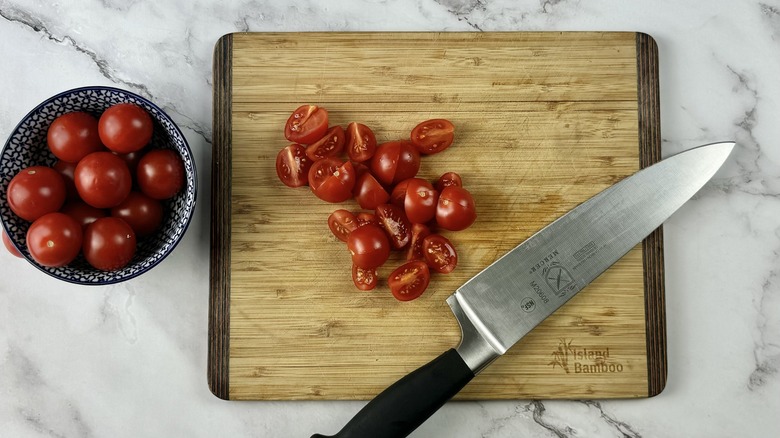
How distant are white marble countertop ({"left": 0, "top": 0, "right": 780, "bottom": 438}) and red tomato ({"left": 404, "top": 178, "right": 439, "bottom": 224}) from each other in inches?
16.4

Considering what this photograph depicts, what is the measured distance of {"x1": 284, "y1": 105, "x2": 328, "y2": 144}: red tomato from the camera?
132cm

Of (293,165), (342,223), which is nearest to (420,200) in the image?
(342,223)

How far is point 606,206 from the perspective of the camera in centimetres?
133

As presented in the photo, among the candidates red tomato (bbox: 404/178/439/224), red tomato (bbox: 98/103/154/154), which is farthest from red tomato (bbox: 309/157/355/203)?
red tomato (bbox: 98/103/154/154)

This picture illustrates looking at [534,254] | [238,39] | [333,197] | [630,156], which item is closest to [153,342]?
[333,197]

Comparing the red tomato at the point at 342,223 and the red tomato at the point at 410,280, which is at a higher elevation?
the red tomato at the point at 342,223

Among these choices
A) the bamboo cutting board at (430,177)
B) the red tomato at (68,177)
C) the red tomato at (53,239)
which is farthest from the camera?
the bamboo cutting board at (430,177)

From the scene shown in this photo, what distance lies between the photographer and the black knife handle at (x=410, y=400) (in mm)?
→ 1225

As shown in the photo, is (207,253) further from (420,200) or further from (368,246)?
(420,200)

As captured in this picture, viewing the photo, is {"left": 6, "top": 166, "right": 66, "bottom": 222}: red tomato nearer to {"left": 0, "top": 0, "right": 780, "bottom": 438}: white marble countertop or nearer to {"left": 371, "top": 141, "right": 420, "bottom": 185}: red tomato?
{"left": 0, "top": 0, "right": 780, "bottom": 438}: white marble countertop

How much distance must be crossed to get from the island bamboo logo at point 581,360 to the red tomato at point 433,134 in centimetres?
52

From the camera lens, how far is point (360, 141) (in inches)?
52.1

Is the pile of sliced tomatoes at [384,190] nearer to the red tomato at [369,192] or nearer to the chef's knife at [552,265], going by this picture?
the red tomato at [369,192]

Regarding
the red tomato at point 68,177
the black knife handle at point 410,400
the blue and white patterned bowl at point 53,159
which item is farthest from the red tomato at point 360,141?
the red tomato at point 68,177
